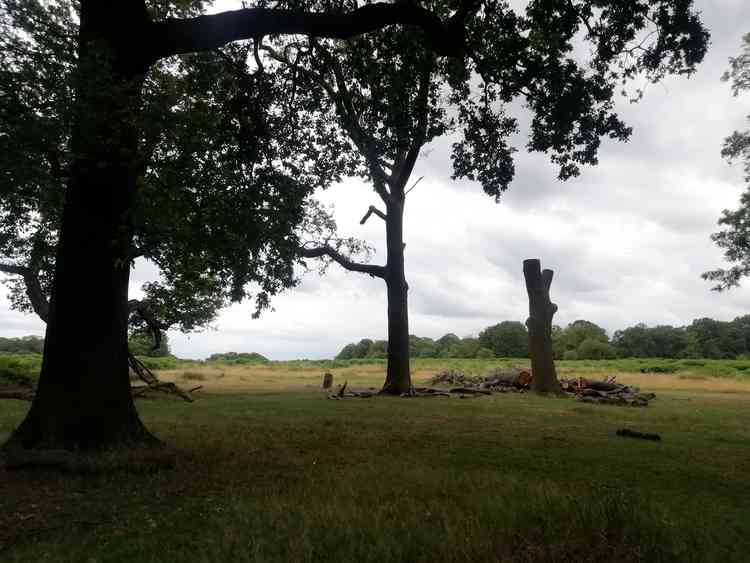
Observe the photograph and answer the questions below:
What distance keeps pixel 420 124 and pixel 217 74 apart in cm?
500

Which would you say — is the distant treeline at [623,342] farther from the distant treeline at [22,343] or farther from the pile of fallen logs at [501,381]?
the pile of fallen logs at [501,381]

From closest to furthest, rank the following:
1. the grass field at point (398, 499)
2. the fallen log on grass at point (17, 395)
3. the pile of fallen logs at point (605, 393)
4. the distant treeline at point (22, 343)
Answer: the grass field at point (398, 499) < the fallen log on grass at point (17, 395) < the pile of fallen logs at point (605, 393) < the distant treeline at point (22, 343)

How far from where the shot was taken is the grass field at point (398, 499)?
4.09m

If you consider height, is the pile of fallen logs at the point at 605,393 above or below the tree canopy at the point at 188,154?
below

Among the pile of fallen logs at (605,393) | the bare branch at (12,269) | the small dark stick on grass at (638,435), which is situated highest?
the bare branch at (12,269)

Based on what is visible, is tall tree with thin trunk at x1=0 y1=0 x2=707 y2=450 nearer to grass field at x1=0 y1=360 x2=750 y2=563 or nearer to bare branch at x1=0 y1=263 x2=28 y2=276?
grass field at x1=0 y1=360 x2=750 y2=563

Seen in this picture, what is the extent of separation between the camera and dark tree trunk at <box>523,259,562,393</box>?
22844 mm

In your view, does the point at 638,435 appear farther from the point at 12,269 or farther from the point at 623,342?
the point at 623,342

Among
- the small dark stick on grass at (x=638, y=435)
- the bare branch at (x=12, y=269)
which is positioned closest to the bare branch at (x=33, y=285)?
the bare branch at (x=12, y=269)

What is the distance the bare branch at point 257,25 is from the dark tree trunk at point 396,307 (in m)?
14.0

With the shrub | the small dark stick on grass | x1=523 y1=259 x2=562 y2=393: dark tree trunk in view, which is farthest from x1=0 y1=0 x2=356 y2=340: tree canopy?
the shrub

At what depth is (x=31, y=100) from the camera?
7250 millimetres

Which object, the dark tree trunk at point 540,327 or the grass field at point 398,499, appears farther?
the dark tree trunk at point 540,327

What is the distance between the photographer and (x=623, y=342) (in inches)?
4432
